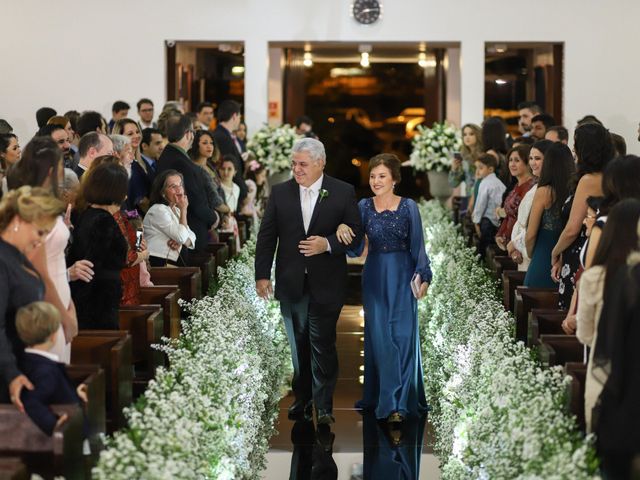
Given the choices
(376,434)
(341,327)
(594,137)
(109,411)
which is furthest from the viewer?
(341,327)

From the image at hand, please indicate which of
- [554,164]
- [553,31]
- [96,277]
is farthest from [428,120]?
[96,277]

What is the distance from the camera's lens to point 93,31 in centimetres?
1644

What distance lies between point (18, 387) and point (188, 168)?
4.54 meters

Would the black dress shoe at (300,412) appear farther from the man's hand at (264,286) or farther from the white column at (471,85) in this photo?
the white column at (471,85)

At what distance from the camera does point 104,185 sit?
5.89m

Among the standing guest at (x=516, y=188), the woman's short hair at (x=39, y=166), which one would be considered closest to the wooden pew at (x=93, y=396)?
the woman's short hair at (x=39, y=166)

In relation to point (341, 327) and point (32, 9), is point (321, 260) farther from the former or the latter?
point (32, 9)

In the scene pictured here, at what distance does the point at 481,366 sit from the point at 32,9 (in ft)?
40.5

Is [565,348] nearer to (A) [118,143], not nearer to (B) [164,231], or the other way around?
(B) [164,231]

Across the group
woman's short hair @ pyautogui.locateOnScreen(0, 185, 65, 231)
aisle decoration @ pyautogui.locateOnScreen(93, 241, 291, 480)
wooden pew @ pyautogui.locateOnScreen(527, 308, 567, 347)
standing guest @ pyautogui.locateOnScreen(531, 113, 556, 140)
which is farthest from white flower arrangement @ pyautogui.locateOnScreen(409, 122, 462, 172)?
woman's short hair @ pyautogui.locateOnScreen(0, 185, 65, 231)

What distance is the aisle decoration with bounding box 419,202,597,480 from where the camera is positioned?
4.25m

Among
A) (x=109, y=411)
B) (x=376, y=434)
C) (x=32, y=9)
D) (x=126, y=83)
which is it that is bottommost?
(x=376, y=434)

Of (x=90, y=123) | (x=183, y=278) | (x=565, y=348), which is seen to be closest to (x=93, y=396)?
(x=565, y=348)

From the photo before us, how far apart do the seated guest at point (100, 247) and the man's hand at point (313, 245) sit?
1379 millimetres
